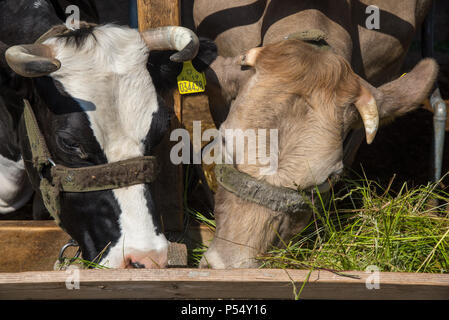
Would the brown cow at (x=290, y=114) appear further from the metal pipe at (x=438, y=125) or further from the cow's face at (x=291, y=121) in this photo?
the metal pipe at (x=438, y=125)

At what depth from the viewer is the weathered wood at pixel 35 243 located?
3.00 m

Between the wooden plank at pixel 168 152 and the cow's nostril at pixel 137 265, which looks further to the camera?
the wooden plank at pixel 168 152

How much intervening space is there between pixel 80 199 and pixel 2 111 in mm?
1160

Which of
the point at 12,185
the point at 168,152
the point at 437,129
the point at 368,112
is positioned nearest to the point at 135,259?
the point at 168,152

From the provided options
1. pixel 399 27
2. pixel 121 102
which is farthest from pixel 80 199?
pixel 399 27

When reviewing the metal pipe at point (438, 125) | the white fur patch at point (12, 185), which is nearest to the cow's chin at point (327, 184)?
the metal pipe at point (438, 125)

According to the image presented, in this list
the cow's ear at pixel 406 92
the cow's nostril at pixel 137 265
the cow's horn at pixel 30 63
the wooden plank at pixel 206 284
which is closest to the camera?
the wooden plank at pixel 206 284

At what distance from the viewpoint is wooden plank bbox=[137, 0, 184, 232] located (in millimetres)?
2877

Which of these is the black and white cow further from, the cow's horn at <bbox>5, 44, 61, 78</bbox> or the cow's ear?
the cow's ear

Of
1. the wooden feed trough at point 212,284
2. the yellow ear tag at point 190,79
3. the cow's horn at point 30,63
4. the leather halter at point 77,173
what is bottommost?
the wooden feed trough at point 212,284

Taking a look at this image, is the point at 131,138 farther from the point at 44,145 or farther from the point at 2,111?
the point at 2,111

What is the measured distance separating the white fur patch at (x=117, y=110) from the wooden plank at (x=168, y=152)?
1.53ft

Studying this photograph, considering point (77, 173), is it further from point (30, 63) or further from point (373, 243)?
point (373, 243)

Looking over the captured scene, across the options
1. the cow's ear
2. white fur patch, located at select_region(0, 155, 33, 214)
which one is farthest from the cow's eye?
the cow's ear
